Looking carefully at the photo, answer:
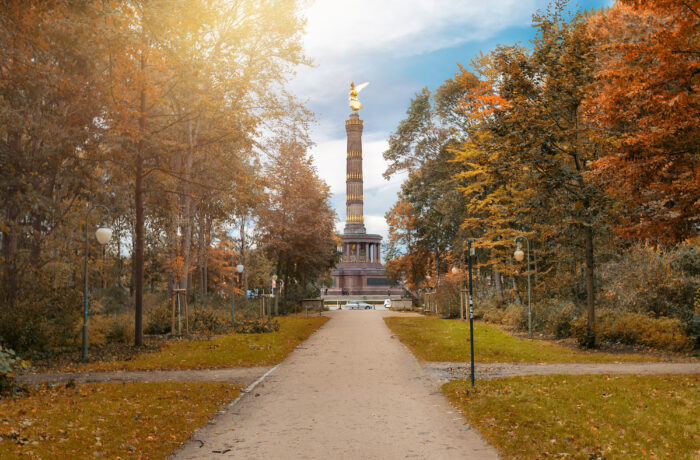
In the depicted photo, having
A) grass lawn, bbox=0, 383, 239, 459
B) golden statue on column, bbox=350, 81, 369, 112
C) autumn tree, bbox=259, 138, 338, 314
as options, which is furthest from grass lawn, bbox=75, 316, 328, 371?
golden statue on column, bbox=350, 81, 369, 112

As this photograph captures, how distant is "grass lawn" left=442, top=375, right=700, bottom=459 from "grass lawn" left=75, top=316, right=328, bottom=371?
682 centimetres

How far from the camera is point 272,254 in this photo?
4019 cm

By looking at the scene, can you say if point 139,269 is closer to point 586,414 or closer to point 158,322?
point 158,322

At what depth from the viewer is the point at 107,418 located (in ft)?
27.7

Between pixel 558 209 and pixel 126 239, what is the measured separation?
105 feet

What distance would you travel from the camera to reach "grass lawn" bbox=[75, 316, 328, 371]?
48.9 ft

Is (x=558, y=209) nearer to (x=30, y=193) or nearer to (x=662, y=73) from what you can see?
(x=662, y=73)

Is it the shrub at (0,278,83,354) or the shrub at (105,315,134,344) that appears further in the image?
the shrub at (105,315,134,344)

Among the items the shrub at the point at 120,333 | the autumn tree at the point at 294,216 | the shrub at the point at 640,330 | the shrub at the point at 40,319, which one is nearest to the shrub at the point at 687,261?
the shrub at the point at 640,330

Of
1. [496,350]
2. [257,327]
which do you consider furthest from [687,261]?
[257,327]

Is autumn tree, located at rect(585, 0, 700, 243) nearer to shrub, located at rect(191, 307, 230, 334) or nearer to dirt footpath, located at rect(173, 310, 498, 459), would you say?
dirt footpath, located at rect(173, 310, 498, 459)

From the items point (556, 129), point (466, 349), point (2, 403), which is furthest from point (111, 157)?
point (556, 129)

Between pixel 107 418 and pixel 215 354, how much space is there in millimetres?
8558

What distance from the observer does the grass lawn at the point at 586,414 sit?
702 cm
